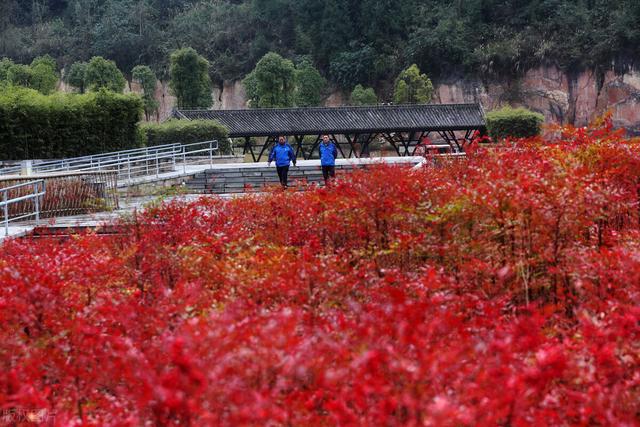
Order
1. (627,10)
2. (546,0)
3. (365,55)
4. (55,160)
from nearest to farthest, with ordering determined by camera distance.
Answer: (55,160), (627,10), (546,0), (365,55)

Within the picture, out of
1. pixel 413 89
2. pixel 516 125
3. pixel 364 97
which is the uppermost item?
pixel 413 89

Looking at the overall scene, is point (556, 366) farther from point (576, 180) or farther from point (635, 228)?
point (635, 228)

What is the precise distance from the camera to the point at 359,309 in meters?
5.98

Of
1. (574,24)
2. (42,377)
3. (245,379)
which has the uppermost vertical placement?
(574,24)

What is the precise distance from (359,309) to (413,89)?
52.0 metres

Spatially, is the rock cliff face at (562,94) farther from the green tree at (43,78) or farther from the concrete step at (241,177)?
the concrete step at (241,177)

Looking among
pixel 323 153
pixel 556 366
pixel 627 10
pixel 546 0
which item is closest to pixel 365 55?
pixel 546 0

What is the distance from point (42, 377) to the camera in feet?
23.4

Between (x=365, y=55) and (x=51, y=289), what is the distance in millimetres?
58855

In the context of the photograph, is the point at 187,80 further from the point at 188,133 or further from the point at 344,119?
the point at 188,133

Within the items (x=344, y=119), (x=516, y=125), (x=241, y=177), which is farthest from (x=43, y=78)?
(x=241, y=177)

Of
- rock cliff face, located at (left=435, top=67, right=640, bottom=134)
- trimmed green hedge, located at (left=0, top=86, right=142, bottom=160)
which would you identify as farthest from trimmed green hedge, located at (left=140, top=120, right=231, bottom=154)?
rock cliff face, located at (left=435, top=67, right=640, bottom=134)

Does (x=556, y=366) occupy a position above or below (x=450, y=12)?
below

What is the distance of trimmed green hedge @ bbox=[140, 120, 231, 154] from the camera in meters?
34.8
